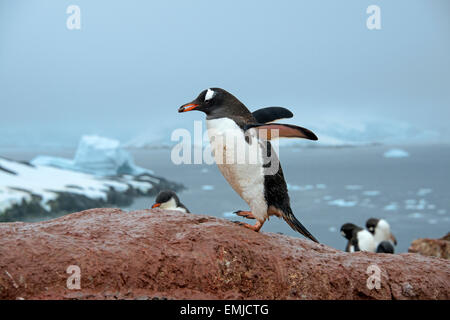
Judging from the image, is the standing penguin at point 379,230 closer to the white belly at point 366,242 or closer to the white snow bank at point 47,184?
the white belly at point 366,242

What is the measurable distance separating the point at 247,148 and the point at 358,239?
386 centimetres

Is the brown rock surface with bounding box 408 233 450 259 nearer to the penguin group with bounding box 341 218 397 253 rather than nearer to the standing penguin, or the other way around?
the penguin group with bounding box 341 218 397 253

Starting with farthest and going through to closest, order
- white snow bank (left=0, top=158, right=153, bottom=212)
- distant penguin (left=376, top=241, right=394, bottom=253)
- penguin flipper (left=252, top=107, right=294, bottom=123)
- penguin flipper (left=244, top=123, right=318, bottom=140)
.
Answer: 1. white snow bank (left=0, top=158, right=153, bottom=212)
2. distant penguin (left=376, top=241, right=394, bottom=253)
3. penguin flipper (left=252, top=107, right=294, bottom=123)
4. penguin flipper (left=244, top=123, right=318, bottom=140)

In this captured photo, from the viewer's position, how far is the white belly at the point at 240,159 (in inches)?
68.0

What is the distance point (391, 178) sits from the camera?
8344 mm

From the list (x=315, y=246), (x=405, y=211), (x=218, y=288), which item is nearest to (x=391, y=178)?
(x=405, y=211)

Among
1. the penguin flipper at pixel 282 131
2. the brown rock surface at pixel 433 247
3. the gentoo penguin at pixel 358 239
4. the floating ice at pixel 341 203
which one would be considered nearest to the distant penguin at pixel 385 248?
the gentoo penguin at pixel 358 239

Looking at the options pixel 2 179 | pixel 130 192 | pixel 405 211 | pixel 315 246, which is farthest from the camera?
pixel 405 211

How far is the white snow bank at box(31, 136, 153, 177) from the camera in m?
7.70

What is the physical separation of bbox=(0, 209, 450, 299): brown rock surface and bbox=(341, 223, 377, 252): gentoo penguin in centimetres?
334

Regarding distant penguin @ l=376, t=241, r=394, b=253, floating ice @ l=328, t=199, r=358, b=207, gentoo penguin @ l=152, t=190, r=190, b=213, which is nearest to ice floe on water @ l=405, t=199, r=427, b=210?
floating ice @ l=328, t=199, r=358, b=207

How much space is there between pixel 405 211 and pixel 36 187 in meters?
6.28
